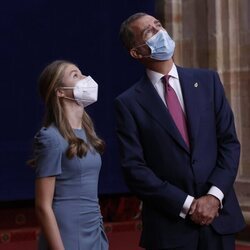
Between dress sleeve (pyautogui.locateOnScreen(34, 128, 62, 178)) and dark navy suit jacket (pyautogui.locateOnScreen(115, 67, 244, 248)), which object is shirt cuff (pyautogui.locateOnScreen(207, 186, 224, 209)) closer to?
dark navy suit jacket (pyautogui.locateOnScreen(115, 67, 244, 248))

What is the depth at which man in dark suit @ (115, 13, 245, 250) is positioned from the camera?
304 centimetres

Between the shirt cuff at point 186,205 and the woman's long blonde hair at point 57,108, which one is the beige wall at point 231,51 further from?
the woman's long blonde hair at point 57,108

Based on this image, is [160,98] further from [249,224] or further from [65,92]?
[249,224]

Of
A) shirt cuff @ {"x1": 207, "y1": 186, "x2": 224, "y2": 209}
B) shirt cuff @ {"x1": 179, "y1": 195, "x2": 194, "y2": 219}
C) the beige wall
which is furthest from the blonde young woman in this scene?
the beige wall

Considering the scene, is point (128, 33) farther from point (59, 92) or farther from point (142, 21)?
point (59, 92)

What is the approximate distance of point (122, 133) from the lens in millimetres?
3148

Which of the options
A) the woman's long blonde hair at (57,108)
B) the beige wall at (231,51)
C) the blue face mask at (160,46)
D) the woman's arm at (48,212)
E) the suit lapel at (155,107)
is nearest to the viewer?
the woman's arm at (48,212)

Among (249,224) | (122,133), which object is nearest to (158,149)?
(122,133)

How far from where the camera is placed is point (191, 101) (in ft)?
10.3

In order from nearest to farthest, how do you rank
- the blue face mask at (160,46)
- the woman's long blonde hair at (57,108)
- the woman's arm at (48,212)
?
the woman's arm at (48,212)
the woman's long blonde hair at (57,108)
the blue face mask at (160,46)

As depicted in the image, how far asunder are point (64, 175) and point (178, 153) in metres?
0.49

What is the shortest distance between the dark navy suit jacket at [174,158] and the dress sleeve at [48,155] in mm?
329

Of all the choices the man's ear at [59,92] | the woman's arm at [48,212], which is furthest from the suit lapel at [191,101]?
the woman's arm at [48,212]

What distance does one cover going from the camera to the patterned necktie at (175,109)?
10.3 ft
